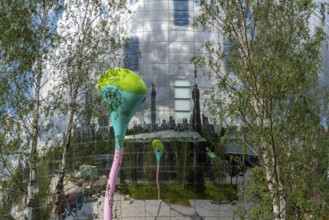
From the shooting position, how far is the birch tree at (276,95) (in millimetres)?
15250

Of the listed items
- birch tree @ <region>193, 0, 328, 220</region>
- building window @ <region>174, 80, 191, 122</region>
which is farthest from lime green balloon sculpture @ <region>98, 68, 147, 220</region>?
birch tree @ <region>193, 0, 328, 220</region>

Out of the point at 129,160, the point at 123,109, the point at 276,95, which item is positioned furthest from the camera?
the point at 129,160

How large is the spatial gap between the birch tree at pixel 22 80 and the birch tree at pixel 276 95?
5.04 metres

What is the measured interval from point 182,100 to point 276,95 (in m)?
15.6

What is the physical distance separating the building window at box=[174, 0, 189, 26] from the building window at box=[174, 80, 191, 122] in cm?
389

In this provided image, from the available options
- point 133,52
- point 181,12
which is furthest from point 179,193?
point 181,12

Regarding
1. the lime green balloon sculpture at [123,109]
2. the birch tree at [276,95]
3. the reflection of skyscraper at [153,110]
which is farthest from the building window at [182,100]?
the birch tree at [276,95]

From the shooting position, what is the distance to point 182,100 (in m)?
31.1

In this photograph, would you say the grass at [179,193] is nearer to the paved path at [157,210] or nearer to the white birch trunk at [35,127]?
the paved path at [157,210]

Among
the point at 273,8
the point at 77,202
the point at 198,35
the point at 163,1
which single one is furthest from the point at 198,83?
the point at 273,8

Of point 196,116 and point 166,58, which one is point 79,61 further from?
point 166,58

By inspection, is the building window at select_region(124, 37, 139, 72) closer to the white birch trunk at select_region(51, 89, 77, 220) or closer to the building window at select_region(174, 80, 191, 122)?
the building window at select_region(174, 80, 191, 122)

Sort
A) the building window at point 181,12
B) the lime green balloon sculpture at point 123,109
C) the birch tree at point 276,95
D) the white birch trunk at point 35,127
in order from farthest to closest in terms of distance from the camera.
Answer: the building window at point 181,12, the lime green balloon sculpture at point 123,109, the birch tree at point 276,95, the white birch trunk at point 35,127

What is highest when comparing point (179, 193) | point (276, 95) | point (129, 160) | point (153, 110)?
point (153, 110)
